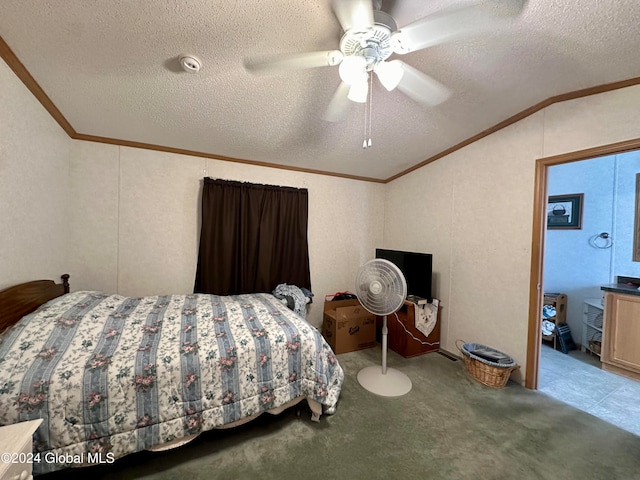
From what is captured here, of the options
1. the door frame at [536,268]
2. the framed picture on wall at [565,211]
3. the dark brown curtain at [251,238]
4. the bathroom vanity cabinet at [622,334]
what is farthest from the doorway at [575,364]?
the dark brown curtain at [251,238]

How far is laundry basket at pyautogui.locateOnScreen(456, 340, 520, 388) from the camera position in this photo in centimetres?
218

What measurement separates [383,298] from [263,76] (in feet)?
6.24

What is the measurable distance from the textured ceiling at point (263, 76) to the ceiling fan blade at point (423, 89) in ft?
0.17

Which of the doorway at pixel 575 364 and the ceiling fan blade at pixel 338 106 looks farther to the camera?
the doorway at pixel 575 364

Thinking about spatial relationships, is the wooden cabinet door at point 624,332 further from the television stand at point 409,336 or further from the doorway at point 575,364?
the television stand at point 409,336

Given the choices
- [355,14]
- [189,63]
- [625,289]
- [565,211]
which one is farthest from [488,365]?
[189,63]

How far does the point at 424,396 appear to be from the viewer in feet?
6.86

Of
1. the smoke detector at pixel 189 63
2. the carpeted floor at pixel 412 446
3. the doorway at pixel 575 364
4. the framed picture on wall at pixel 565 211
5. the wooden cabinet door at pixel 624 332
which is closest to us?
the carpeted floor at pixel 412 446

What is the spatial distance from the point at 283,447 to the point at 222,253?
1.90 meters

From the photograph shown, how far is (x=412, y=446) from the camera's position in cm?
159

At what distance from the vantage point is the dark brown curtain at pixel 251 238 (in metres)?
2.77

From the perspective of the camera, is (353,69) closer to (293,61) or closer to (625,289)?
(293,61)

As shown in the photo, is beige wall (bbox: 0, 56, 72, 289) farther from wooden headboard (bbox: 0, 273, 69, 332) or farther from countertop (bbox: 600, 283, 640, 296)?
countertop (bbox: 600, 283, 640, 296)

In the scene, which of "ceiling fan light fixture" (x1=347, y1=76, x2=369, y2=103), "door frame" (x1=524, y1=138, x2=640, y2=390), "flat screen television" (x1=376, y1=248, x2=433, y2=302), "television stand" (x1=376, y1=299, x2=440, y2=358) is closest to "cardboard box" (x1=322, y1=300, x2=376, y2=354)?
"television stand" (x1=376, y1=299, x2=440, y2=358)
